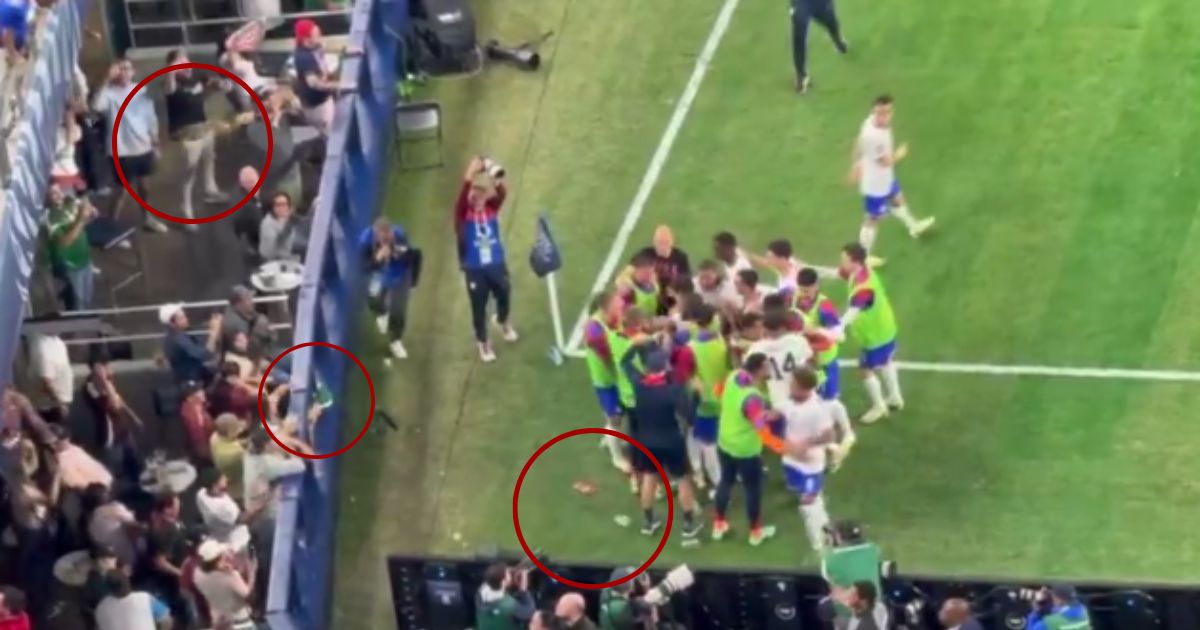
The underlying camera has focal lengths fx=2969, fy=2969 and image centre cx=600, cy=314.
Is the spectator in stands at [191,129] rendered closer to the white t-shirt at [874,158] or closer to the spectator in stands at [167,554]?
the spectator in stands at [167,554]

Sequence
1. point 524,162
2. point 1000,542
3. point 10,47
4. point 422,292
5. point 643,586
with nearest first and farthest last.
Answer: point 643,586 → point 1000,542 → point 10,47 → point 422,292 → point 524,162

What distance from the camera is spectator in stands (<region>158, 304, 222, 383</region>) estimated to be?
2283 cm

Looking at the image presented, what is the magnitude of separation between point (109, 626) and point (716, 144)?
8.56m

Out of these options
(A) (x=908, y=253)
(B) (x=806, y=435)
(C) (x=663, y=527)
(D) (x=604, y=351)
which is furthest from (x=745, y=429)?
(A) (x=908, y=253)

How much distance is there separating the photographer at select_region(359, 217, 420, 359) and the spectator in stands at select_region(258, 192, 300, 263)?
0.55 m

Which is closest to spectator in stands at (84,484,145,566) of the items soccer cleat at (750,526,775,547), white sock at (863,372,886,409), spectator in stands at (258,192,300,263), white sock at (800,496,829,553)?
spectator in stands at (258,192,300,263)

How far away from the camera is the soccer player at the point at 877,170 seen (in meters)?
23.7

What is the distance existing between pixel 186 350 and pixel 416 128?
16.0 ft

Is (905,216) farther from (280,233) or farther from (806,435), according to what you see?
(280,233)

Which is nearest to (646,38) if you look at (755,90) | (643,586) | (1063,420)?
(755,90)

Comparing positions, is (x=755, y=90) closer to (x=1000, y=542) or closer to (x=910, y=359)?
(x=910, y=359)

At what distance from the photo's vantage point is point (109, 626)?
20734mm

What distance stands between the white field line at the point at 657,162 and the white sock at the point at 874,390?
8.89 ft

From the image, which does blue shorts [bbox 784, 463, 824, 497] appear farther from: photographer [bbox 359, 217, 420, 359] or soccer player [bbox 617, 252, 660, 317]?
photographer [bbox 359, 217, 420, 359]
